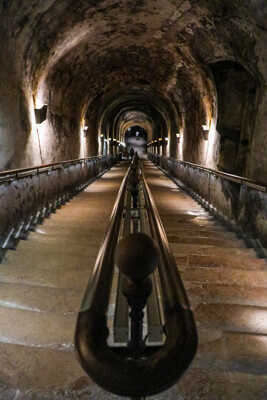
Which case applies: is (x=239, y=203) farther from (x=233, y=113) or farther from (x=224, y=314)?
(x=233, y=113)

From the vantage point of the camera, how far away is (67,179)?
32.3 feet

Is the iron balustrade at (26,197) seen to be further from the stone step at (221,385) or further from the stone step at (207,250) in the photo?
the stone step at (221,385)

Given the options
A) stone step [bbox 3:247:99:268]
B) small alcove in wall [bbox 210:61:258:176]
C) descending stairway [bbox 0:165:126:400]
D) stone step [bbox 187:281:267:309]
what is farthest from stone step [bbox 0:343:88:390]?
small alcove in wall [bbox 210:61:258:176]

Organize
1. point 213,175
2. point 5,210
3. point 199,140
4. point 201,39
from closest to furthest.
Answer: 1. point 5,210
2. point 213,175
3. point 201,39
4. point 199,140

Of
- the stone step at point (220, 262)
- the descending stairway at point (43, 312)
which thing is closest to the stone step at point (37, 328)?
the descending stairway at point (43, 312)

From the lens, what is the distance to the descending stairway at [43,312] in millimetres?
2178

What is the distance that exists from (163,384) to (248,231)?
16.0 ft

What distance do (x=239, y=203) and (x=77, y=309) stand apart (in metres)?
3.86

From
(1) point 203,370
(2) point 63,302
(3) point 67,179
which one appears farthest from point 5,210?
(3) point 67,179

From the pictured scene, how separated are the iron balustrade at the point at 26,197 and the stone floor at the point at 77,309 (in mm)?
267

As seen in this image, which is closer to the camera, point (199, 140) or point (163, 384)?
point (163, 384)

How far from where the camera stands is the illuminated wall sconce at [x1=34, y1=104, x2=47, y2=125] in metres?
8.87

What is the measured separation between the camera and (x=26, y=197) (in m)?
5.80

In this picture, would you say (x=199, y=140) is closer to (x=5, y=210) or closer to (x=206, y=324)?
(x=5, y=210)
